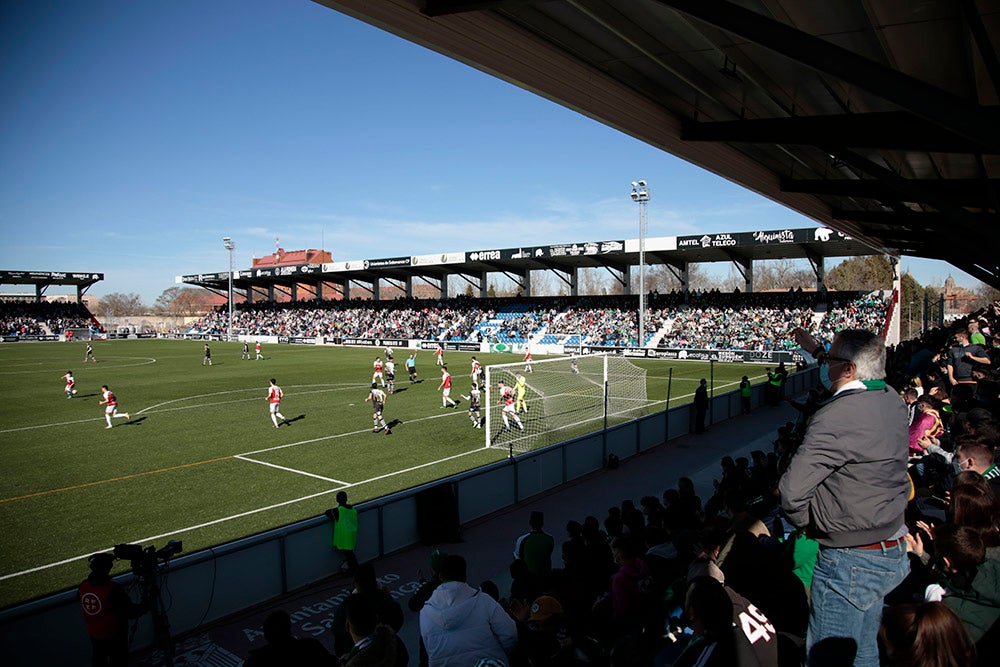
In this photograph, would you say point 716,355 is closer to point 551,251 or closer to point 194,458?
point 551,251

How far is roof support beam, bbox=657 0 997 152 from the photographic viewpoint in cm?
478

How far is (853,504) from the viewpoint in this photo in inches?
106

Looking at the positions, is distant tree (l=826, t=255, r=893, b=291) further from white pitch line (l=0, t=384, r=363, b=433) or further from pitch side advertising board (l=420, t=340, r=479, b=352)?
white pitch line (l=0, t=384, r=363, b=433)

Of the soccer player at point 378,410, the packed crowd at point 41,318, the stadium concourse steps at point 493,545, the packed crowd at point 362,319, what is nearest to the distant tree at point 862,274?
the packed crowd at point 362,319

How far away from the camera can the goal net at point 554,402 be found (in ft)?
62.8

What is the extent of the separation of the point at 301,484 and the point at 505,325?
4727 cm

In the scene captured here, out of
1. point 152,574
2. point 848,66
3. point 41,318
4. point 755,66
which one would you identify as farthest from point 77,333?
point 848,66

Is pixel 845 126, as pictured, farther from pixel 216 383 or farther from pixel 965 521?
pixel 216 383

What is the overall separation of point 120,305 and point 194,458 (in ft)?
495

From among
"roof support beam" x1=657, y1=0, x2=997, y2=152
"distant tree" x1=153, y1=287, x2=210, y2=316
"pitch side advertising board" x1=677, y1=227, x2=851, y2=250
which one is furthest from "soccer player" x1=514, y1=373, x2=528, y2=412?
"distant tree" x1=153, y1=287, x2=210, y2=316

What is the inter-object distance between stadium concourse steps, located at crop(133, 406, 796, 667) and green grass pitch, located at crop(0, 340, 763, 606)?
3.06 meters

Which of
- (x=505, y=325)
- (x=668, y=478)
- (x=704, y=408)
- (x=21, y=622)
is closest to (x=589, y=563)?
(x=21, y=622)

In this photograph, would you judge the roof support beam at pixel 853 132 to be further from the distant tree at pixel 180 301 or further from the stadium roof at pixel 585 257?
the distant tree at pixel 180 301

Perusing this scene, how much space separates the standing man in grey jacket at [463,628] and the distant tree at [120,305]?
161m
